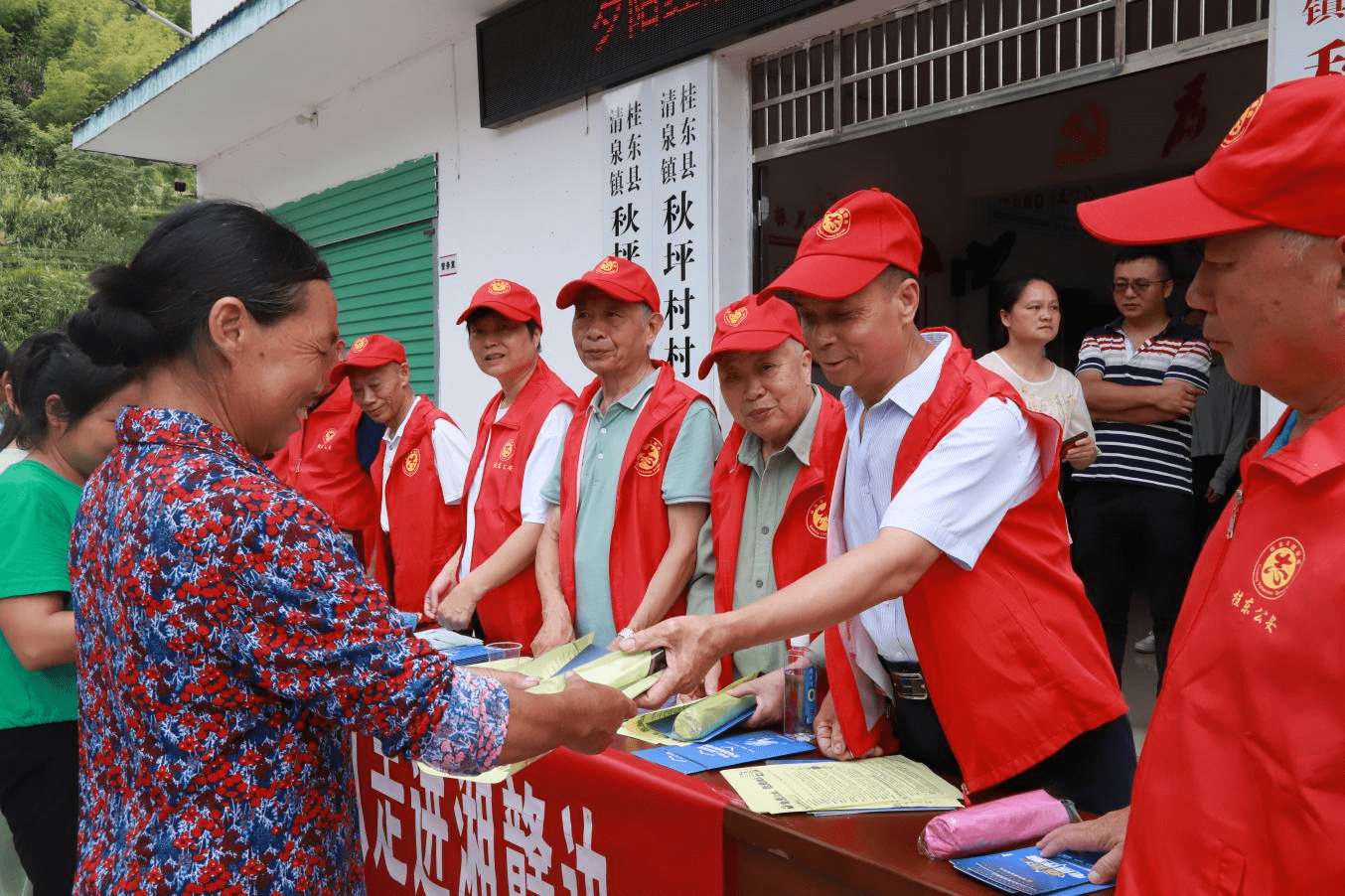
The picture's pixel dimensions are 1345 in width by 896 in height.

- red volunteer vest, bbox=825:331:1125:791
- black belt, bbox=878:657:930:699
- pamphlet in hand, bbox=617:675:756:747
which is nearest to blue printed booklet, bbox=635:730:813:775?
pamphlet in hand, bbox=617:675:756:747

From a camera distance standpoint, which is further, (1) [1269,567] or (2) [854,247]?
(2) [854,247]

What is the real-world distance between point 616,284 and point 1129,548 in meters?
2.28

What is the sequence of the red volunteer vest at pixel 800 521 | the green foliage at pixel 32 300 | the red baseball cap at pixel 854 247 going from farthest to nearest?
the green foliage at pixel 32 300 → the red volunteer vest at pixel 800 521 → the red baseball cap at pixel 854 247

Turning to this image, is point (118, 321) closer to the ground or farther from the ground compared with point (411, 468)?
farther from the ground

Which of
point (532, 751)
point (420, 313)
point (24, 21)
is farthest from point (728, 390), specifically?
point (24, 21)

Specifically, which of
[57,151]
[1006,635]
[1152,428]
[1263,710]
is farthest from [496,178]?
[57,151]

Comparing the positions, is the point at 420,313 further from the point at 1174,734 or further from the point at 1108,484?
the point at 1174,734

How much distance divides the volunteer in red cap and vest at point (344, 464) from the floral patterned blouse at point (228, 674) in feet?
A: 11.4

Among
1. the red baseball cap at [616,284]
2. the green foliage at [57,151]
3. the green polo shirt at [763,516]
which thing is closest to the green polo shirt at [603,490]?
the red baseball cap at [616,284]

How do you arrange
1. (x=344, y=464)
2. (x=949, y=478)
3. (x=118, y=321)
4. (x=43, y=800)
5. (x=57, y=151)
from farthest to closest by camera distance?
(x=57, y=151)
(x=344, y=464)
(x=43, y=800)
(x=949, y=478)
(x=118, y=321)

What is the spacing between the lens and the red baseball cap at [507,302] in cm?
359

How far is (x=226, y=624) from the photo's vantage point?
1.24 meters

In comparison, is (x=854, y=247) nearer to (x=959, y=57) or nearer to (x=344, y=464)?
(x=959, y=57)

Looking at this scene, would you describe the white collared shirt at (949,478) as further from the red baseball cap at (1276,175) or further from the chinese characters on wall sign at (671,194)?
the chinese characters on wall sign at (671,194)
